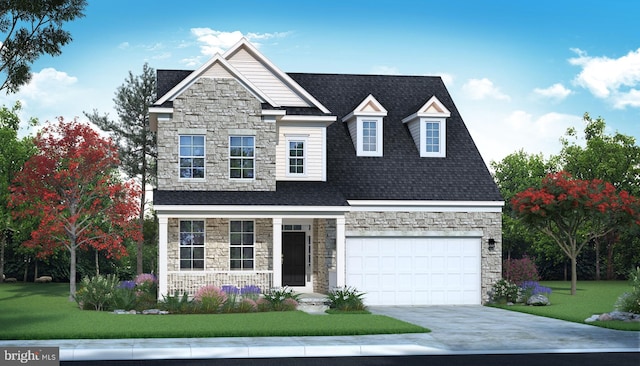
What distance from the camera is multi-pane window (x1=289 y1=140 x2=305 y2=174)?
30.4 metres

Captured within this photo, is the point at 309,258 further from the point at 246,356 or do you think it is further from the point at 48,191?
the point at 246,356

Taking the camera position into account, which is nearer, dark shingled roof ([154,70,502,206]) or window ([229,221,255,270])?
dark shingled roof ([154,70,502,206])

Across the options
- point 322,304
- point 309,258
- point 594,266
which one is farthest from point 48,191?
point 594,266

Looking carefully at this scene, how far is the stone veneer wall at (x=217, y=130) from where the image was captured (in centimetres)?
2825

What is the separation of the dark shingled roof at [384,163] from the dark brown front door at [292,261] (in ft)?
7.97

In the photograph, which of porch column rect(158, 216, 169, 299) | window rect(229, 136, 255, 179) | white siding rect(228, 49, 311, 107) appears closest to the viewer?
porch column rect(158, 216, 169, 299)

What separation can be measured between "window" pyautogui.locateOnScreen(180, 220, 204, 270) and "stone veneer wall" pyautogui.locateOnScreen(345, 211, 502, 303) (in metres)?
5.18

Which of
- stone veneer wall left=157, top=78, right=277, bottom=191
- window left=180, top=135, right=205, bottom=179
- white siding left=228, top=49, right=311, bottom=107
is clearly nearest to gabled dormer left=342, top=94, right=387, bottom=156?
white siding left=228, top=49, right=311, bottom=107

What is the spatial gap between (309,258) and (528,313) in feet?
27.7

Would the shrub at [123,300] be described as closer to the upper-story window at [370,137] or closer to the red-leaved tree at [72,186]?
the red-leaved tree at [72,186]

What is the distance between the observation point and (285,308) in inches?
1009

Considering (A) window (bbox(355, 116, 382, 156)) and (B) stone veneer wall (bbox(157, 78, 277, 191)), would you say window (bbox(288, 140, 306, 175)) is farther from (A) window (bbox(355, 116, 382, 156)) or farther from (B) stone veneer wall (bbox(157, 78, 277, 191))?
(A) window (bbox(355, 116, 382, 156))

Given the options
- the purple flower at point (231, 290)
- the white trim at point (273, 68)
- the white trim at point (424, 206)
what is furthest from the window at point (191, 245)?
the white trim at point (273, 68)

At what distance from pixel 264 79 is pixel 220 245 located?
6.43m
